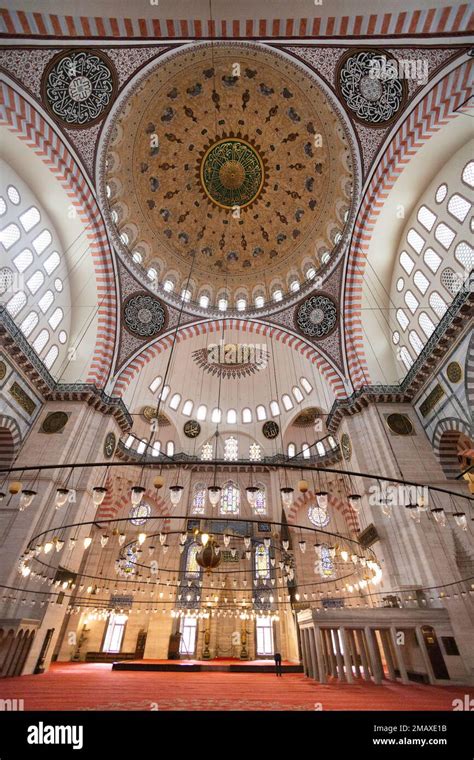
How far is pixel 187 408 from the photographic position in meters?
19.9

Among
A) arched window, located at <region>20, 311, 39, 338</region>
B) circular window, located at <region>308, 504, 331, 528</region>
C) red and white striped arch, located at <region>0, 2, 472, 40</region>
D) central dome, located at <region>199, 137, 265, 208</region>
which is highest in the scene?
central dome, located at <region>199, 137, 265, 208</region>

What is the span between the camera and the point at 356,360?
13969 millimetres

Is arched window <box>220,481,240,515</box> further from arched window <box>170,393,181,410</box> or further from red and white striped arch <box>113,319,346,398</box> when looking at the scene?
red and white striped arch <box>113,319,346,398</box>

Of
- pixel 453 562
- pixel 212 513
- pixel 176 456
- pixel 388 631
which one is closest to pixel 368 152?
pixel 453 562

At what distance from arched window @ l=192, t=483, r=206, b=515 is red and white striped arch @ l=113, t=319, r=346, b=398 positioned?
24.2ft

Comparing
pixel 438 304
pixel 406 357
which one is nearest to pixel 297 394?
pixel 406 357

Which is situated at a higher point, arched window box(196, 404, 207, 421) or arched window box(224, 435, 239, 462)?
arched window box(196, 404, 207, 421)

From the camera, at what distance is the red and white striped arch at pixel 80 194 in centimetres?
955

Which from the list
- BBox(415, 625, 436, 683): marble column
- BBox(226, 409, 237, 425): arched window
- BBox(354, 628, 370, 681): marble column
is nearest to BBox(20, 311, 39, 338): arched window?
BBox(226, 409, 237, 425): arched window

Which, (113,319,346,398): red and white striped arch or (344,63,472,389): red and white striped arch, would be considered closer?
(344,63,472,389): red and white striped arch

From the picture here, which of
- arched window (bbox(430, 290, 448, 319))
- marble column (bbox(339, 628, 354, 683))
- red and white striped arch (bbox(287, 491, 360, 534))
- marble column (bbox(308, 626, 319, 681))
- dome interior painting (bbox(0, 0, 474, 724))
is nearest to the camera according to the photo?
marble column (bbox(339, 628, 354, 683))

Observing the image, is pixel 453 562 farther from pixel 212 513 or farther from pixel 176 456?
pixel 176 456

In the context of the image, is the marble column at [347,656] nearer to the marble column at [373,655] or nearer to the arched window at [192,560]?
the marble column at [373,655]

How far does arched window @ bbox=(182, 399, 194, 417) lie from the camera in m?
19.8
